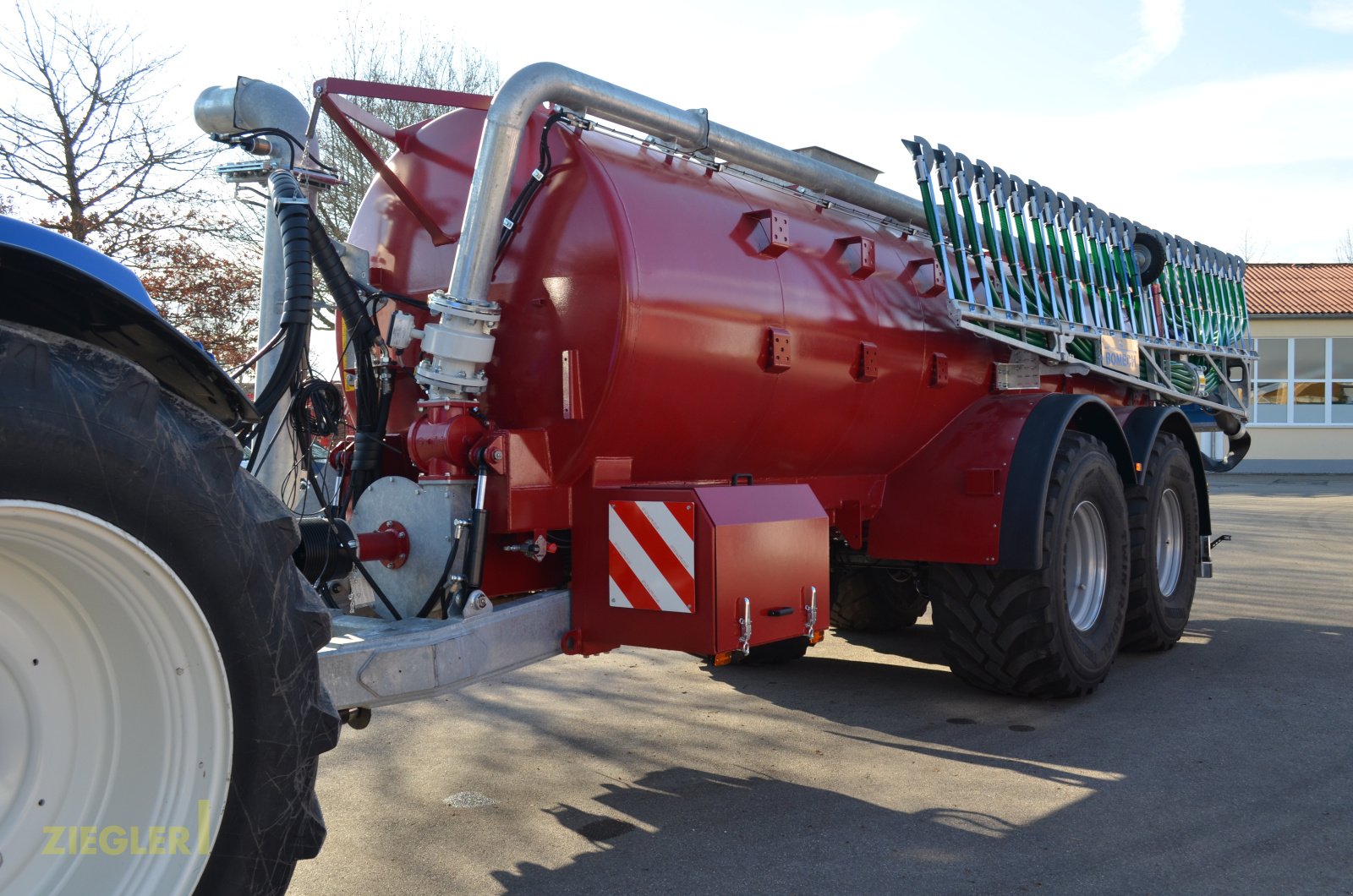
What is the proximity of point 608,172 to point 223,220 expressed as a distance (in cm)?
1385

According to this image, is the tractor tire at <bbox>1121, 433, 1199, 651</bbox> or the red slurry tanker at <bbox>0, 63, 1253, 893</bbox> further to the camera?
the tractor tire at <bbox>1121, 433, 1199, 651</bbox>

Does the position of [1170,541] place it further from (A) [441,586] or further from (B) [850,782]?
(A) [441,586]

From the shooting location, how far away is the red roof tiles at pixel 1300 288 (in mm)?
28188

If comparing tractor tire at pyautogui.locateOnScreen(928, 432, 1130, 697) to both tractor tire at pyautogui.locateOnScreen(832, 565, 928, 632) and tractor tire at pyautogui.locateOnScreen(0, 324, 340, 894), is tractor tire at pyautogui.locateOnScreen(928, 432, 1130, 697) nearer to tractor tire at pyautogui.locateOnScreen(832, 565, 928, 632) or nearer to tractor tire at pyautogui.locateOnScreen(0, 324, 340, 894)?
tractor tire at pyautogui.locateOnScreen(832, 565, 928, 632)

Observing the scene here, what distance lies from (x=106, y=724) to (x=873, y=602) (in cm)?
569

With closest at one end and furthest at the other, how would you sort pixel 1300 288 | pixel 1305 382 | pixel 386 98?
pixel 386 98, pixel 1305 382, pixel 1300 288

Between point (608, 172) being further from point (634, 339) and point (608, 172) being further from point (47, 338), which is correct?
point (47, 338)

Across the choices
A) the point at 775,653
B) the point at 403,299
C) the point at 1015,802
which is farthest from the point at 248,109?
the point at 775,653

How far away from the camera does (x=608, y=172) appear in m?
3.88

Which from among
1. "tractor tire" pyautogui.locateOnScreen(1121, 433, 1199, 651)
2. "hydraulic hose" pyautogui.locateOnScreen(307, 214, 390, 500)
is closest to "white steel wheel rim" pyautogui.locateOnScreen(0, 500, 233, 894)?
"hydraulic hose" pyautogui.locateOnScreen(307, 214, 390, 500)

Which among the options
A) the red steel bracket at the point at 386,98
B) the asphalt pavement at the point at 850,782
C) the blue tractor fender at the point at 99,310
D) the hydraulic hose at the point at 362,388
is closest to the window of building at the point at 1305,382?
the asphalt pavement at the point at 850,782

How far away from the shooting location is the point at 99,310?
226 centimetres

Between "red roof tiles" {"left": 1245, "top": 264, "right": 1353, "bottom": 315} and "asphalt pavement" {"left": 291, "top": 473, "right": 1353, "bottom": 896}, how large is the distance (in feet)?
81.2

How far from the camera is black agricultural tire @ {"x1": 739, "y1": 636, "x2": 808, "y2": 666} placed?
6.42 m
